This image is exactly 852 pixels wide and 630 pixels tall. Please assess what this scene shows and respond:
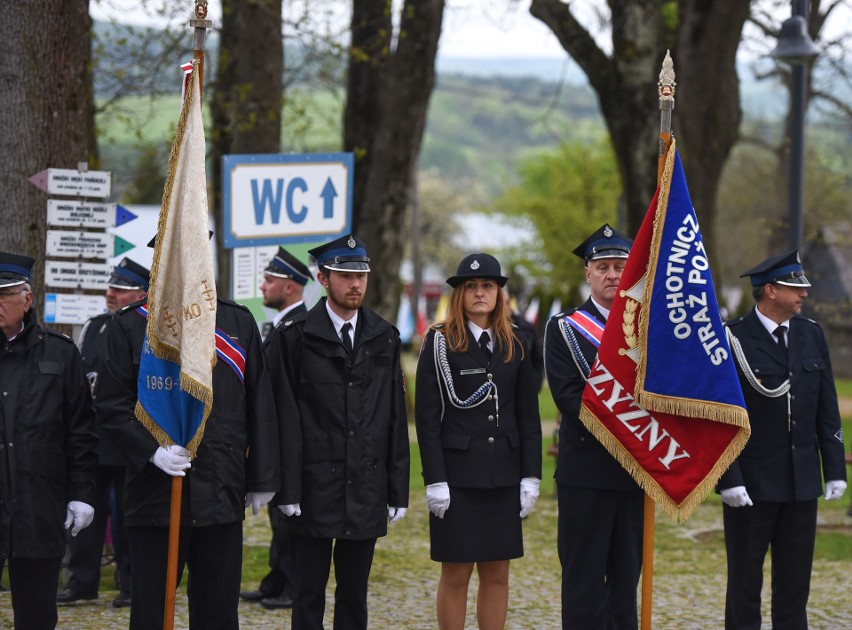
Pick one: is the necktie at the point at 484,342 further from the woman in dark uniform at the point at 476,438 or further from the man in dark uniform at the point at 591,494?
the man in dark uniform at the point at 591,494

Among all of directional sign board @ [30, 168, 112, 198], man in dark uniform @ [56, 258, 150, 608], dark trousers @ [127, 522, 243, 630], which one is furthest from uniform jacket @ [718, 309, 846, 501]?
directional sign board @ [30, 168, 112, 198]

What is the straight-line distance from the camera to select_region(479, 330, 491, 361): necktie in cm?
709

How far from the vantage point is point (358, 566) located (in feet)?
22.4

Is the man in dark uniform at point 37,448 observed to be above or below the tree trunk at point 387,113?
below

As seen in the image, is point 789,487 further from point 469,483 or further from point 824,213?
point 824,213

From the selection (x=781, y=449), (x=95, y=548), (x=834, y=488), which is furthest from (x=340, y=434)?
(x=95, y=548)

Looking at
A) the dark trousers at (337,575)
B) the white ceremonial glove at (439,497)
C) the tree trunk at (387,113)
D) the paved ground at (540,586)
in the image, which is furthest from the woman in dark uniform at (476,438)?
the tree trunk at (387,113)

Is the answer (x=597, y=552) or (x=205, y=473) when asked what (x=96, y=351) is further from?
(x=597, y=552)

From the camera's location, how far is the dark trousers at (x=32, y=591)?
249 inches

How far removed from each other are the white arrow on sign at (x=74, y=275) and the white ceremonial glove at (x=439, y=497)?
4.13 meters

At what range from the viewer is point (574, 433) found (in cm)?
705

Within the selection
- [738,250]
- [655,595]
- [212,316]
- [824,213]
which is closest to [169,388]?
[212,316]

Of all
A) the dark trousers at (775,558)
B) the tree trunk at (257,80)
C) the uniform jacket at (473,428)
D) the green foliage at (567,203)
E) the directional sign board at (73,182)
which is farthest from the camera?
the green foliage at (567,203)

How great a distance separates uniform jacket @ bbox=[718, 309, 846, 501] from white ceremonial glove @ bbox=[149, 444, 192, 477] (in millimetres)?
2906
